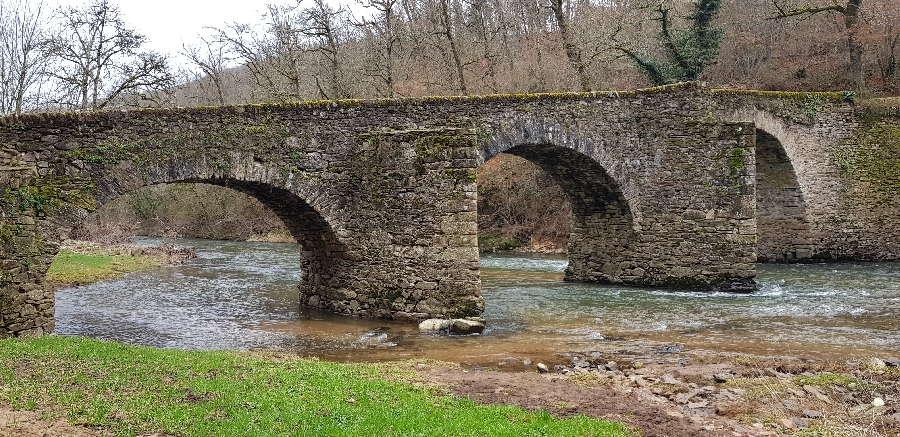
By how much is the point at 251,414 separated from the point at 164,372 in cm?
210

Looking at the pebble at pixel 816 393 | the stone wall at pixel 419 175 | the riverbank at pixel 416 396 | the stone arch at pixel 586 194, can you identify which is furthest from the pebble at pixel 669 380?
the stone arch at pixel 586 194

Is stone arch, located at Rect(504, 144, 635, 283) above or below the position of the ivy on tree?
below

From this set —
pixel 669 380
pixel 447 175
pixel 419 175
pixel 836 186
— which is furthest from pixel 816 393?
pixel 836 186

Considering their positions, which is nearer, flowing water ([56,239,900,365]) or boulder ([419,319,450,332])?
flowing water ([56,239,900,365])

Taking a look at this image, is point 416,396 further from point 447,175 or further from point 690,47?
point 690,47

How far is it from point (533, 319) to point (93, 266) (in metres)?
14.8

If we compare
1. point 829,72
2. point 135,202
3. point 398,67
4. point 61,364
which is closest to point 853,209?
point 829,72

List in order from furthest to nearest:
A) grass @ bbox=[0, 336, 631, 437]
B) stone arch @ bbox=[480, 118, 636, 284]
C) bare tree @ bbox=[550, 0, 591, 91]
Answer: bare tree @ bbox=[550, 0, 591, 91]
stone arch @ bbox=[480, 118, 636, 284]
grass @ bbox=[0, 336, 631, 437]

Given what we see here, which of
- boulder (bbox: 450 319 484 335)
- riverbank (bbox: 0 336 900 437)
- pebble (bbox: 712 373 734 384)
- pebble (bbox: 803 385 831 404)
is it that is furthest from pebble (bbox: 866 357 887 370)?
boulder (bbox: 450 319 484 335)

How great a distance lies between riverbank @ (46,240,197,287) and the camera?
19.7 meters

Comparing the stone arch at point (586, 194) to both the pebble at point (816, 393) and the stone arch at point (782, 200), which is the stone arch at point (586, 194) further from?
the pebble at point (816, 393)

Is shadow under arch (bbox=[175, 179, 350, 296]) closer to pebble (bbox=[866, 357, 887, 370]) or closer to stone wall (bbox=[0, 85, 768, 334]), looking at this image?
stone wall (bbox=[0, 85, 768, 334])

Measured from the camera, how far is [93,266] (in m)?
21.8

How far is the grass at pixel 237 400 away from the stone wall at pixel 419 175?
144 inches
